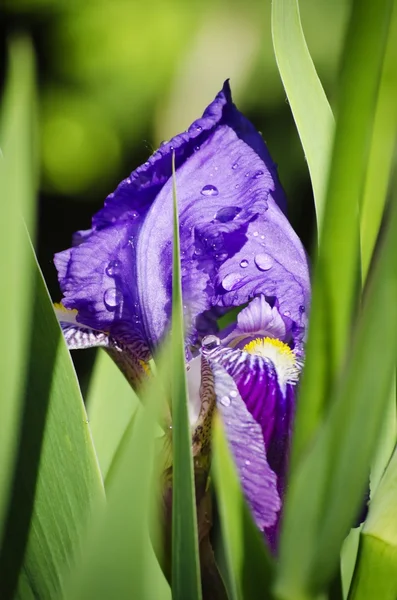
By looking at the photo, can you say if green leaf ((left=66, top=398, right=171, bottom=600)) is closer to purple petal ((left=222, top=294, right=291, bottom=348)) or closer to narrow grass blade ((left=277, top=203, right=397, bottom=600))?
narrow grass blade ((left=277, top=203, right=397, bottom=600))

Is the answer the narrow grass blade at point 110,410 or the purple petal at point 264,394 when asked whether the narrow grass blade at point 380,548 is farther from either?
the narrow grass blade at point 110,410

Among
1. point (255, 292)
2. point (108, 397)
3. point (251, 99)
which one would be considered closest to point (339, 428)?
point (255, 292)

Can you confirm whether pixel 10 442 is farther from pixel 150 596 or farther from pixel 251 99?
pixel 251 99

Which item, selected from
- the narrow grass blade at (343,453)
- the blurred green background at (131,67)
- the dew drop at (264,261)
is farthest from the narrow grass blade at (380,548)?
the blurred green background at (131,67)

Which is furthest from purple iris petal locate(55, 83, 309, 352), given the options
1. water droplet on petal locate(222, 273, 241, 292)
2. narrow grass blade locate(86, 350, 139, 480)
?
narrow grass blade locate(86, 350, 139, 480)

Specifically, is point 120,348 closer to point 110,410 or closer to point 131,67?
point 110,410

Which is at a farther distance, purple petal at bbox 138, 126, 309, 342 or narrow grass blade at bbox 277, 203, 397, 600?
purple petal at bbox 138, 126, 309, 342

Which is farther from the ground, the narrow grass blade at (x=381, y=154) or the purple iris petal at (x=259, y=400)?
the narrow grass blade at (x=381, y=154)

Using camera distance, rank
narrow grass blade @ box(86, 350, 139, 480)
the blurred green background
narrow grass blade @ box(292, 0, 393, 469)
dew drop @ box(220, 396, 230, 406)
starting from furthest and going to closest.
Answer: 1. the blurred green background
2. narrow grass blade @ box(86, 350, 139, 480)
3. dew drop @ box(220, 396, 230, 406)
4. narrow grass blade @ box(292, 0, 393, 469)
